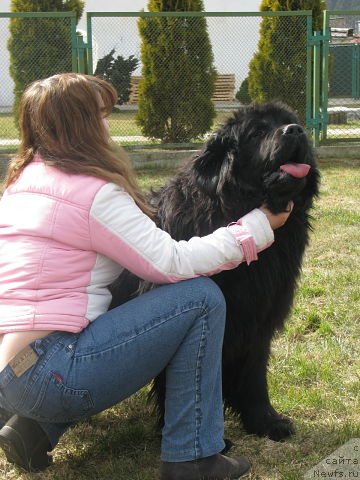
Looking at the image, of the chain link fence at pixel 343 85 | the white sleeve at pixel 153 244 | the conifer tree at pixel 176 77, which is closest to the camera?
the white sleeve at pixel 153 244

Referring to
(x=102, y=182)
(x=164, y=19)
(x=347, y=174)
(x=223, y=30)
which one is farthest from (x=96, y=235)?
(x=223, y=30)

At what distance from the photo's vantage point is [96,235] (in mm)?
2188

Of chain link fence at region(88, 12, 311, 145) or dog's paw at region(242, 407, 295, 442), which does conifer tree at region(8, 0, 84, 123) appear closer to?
chain link fence at region(88, 12, 311, 145)

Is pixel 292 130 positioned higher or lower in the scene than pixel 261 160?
higher

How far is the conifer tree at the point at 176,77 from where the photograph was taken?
389 inches

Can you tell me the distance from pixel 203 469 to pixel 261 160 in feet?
3.75

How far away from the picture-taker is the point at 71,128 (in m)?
2.26

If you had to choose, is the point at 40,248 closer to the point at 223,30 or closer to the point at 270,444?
the point at 270,444

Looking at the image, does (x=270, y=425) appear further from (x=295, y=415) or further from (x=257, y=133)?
(x=257, y=133)

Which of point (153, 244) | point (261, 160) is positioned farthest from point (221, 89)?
point (153, 244)

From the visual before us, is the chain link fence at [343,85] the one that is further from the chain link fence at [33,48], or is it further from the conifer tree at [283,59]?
the chain link fence at [33,48]

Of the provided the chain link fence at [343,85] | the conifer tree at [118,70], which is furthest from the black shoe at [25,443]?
the conifer tree at [118,70]

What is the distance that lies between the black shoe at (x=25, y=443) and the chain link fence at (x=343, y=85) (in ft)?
28.2

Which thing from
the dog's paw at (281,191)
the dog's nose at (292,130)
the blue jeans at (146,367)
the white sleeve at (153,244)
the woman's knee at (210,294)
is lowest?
the blue jeans at (146,367)
